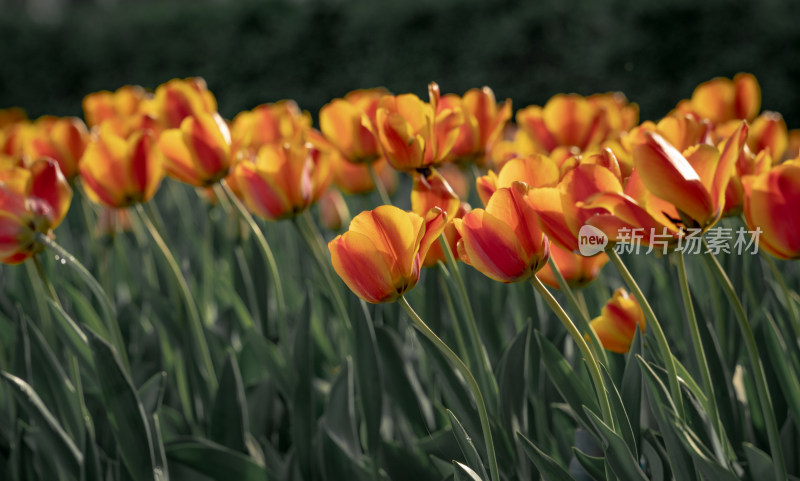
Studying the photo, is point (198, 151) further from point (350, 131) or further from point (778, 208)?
point (778, 208)

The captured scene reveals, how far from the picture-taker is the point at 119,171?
1.26 metres

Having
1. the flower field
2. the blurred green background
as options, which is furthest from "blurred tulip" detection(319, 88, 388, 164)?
the blurred green background

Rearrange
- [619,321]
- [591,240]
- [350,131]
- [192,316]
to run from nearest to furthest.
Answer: [591,240]
[619,321]
[192,316]
[350,131]

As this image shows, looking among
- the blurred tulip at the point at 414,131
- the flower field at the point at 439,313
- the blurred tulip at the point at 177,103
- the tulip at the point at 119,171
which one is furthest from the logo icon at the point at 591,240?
the blurred tulip at the point at 177,103

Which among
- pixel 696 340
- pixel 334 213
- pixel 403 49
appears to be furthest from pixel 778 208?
pixel 403 49

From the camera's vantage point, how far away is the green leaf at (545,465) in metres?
0.75

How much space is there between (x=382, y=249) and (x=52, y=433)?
0.60 m

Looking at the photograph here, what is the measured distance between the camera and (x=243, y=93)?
6.94 meters

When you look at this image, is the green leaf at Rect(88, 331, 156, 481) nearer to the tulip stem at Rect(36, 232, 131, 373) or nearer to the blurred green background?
the tulip stem at Rect(36, 232, 131, 373)

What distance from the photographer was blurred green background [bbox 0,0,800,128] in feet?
16.2

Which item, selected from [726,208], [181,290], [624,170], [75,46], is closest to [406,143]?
[624,170]

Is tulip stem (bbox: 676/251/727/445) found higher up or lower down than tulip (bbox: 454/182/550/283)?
lower down

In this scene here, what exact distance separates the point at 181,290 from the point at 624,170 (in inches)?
27.2

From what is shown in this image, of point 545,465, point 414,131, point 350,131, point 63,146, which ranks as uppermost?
point 63,146
